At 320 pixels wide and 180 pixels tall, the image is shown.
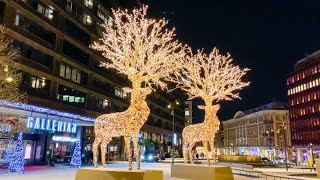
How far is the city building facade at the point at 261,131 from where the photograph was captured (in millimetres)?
110062

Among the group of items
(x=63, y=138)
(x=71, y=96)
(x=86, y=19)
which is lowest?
(x=63, y=138)

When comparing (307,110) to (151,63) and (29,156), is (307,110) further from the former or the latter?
(151,63)

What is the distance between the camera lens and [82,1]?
50344mm

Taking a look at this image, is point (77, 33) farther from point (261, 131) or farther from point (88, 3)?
point (261, 131)

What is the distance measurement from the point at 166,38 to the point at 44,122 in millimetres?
21556

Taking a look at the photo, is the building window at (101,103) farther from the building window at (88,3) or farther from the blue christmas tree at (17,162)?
the blue christmas tree at (17,162)

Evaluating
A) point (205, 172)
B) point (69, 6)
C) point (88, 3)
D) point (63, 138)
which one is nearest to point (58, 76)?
point (63, 138)

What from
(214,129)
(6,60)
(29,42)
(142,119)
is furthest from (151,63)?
(29,42)

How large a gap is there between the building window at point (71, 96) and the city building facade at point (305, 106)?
2463 inches

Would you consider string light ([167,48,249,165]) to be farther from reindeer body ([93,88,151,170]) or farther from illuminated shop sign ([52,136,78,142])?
illuminated shop sign ([52,136,78,142])

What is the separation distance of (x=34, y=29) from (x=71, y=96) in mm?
11514

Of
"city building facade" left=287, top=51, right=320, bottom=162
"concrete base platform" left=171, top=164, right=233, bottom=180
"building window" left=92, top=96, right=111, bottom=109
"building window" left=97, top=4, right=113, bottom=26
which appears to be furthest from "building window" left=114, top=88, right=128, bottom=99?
"city building facade" left=287, top=51, right=320, bottom=162

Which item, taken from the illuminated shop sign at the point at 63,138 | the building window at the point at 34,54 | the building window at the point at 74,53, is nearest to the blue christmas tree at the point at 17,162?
the building window at the point at 34,54

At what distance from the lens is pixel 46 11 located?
41.0 metres
